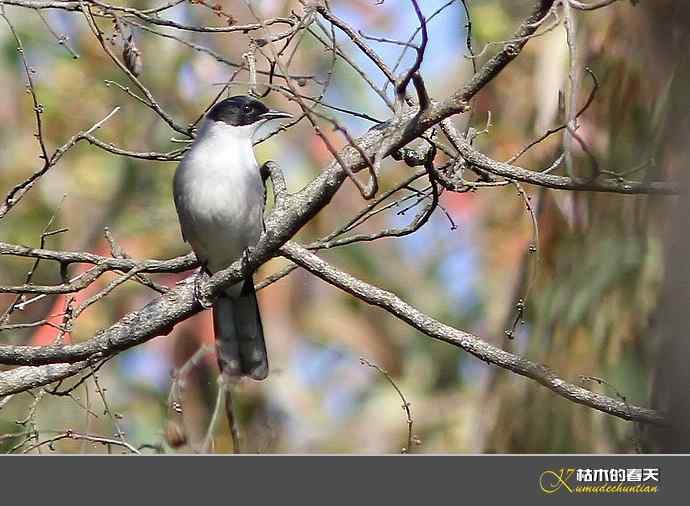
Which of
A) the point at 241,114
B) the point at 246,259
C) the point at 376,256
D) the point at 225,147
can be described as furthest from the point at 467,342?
the point at 376,256

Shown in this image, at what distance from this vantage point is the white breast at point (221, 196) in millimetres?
5051

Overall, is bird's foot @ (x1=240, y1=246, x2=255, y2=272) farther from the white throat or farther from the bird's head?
the bird's head

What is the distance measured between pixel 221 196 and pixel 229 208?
0.08 m

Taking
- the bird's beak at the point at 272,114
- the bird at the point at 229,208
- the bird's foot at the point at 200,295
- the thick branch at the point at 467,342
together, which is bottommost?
the thick branch at the point at 467,342

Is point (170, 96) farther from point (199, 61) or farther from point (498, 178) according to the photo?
point (498, 178)

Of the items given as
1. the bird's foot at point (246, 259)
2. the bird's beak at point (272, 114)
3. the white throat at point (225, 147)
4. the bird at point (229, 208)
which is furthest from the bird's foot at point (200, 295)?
the bird's beak at point (272, 114)

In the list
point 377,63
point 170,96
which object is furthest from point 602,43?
point 170,96

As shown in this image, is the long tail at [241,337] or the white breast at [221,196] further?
the long tail at [241,337]

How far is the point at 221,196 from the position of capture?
16.6ft

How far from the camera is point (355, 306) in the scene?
39.1 feet

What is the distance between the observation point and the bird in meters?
5.06

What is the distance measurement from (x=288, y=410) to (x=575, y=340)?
17.7 feet

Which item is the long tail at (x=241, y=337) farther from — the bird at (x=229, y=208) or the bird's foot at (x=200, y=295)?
the bird's foot at (x=200, y=295)

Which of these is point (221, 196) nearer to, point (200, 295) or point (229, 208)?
point (229, 208)
